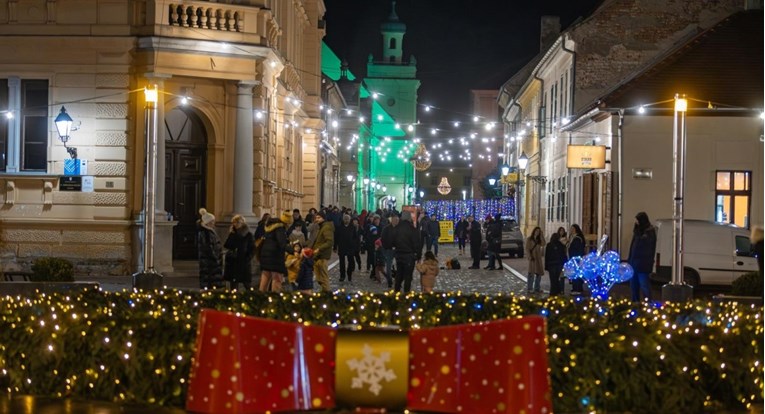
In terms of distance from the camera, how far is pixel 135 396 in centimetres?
982

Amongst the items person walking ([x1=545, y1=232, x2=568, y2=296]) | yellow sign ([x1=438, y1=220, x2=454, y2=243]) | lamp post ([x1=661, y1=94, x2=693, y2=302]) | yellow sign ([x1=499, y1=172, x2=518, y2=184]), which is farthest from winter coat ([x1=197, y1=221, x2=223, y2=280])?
yellow sign ([x1=438, y1=220, x2=454, y2=243])

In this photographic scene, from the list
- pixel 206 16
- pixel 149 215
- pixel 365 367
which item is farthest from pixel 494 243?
pixel 365 367

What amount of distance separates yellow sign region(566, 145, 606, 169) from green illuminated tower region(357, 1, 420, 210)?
63693 mm

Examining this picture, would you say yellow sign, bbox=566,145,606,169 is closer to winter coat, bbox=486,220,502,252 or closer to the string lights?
winter coat, bbox=486,220,502,252

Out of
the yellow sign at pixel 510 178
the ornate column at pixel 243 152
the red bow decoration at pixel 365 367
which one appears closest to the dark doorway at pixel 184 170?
the ornate column at pixel 243 152

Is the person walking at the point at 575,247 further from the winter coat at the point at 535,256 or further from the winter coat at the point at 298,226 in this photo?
the winter coat at the point at 298,226

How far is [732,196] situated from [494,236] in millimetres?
7169

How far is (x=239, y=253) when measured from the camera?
816 inches

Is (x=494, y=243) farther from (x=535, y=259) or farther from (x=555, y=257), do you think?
(x=555, y=257)

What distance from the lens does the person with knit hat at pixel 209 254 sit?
20344 millimetres

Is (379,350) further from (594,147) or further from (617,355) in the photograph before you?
(594,147)

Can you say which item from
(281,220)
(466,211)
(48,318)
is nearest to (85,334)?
(48,318)

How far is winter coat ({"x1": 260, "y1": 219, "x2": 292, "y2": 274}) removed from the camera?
20.3m

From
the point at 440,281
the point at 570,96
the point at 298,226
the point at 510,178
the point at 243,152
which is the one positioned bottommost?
the point at 440,281
